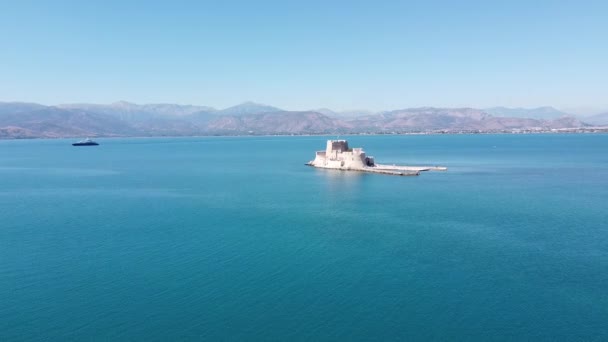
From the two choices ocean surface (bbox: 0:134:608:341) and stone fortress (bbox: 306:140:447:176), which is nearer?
ocean surface (bbox: 0:134:608:341)

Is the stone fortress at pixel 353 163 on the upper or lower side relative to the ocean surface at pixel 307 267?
upper

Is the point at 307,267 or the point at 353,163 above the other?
the point at 353,163

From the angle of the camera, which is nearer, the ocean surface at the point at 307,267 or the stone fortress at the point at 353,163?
the ocean surface at the point at 307,267

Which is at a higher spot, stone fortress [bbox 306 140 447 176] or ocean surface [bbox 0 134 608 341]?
stone fortress [bbox 306 140 447 176]

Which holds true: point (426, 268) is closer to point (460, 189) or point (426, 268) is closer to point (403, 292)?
point (403, 292)
